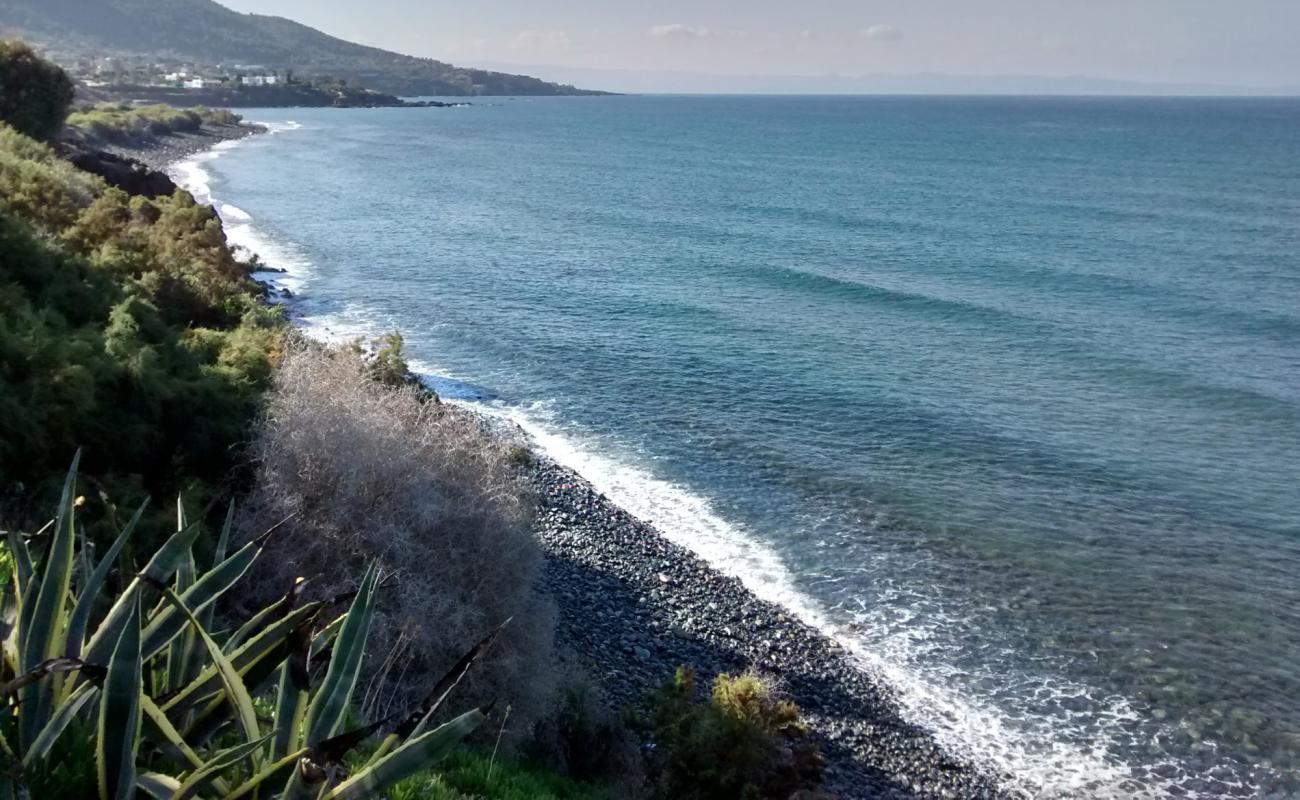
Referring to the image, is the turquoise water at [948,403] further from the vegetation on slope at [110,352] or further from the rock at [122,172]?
the vegetation on slope at [110,352]

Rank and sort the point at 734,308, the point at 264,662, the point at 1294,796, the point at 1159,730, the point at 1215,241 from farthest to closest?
the point at 1215,241 < the point at 734,308 < the point at 1159,730 < the point at 1294,796 < the point at 264,662

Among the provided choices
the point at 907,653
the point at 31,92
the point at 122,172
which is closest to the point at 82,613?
the point at 907,653

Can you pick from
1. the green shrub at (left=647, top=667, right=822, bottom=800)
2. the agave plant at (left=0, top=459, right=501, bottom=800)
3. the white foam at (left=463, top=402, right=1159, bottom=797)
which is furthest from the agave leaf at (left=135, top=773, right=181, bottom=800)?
the white foam at (left=463, top=402, right=1159, bottom=797)

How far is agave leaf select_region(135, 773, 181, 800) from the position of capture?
413 cm

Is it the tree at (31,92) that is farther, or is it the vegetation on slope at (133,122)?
A: the vegetation on slope at (133,122)

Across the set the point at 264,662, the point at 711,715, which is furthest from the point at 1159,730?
the point at 264,662

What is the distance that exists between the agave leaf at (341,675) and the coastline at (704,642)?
9.47m

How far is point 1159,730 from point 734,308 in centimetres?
2624

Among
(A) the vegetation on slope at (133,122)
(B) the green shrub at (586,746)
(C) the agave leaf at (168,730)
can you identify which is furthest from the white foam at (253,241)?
(C) the agave leaf at (168,730)

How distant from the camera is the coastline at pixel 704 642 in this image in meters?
13.6

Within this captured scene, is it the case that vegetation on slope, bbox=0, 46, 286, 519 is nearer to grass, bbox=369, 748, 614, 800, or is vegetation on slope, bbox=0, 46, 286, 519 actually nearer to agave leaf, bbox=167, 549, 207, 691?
grass, bbox=369, 748, 614, 800

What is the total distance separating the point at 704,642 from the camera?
52.4ft

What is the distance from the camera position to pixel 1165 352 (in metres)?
32.9

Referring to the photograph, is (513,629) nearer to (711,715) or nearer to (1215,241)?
(711,715)
